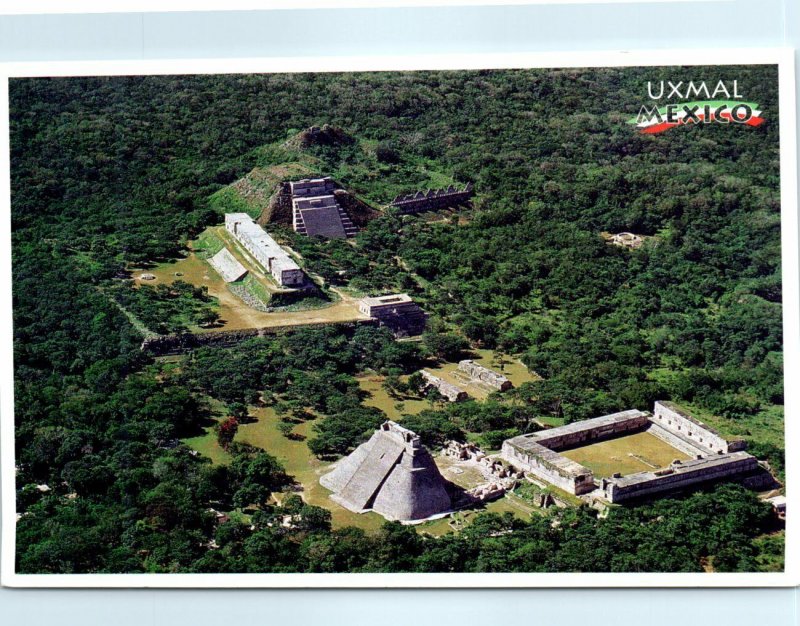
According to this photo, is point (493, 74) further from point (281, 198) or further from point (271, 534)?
point (271, 534)

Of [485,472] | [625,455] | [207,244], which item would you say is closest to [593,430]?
[625,455]

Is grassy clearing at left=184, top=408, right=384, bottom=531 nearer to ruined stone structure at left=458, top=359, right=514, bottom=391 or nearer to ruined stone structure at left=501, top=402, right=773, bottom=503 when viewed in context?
ruined stone structure at left=501, top=402, right=773, bottom=503

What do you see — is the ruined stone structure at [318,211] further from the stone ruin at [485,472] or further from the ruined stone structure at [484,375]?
the stone ruin at [485,472]

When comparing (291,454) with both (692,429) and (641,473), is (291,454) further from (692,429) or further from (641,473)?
(692,429)

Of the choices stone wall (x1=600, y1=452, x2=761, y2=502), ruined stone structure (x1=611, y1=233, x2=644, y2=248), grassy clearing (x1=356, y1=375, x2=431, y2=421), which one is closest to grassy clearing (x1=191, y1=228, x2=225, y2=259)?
grassy clearing (x1=356, y1=375, x2=431, y2=421)

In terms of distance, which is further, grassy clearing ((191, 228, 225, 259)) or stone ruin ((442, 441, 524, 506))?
grassy clearing ((191, 228, 225, 259))

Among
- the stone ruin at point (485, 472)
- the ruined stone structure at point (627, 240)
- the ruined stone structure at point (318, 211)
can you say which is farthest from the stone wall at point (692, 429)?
the ruined stone structure at point (318, 211)
